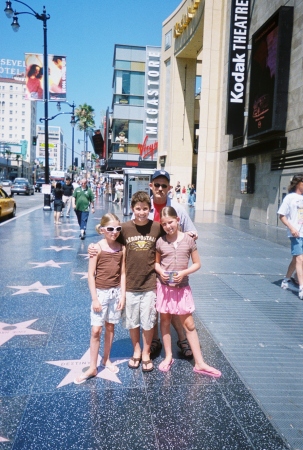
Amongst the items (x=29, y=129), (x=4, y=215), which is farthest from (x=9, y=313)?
(x=29, y=129)

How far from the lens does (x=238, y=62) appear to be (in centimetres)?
2088

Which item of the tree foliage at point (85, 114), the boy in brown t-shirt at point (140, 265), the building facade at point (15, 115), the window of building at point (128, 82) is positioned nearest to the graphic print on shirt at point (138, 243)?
the boy in brown t-shirt at point (140, 265)

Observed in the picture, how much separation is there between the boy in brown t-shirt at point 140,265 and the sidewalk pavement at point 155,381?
1.90 feet

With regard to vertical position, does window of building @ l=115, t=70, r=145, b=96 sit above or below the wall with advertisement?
above

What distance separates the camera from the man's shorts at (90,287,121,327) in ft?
12.1

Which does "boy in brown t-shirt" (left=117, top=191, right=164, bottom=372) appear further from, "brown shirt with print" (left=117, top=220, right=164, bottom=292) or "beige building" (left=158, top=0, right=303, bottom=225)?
"beige building" (left=158, top=0, right=303, bottom=225)

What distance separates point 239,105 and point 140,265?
19327 mm

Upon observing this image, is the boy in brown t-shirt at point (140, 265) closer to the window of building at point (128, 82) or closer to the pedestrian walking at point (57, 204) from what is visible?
the pedestrian walking at point (57, 204)

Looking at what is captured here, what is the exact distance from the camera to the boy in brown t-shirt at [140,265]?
3.74 metres

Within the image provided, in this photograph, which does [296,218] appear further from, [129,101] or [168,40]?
[129,101]

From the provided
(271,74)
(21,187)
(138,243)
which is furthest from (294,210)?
(21,187)

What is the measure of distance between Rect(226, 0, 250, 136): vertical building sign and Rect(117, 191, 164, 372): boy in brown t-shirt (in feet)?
62.0

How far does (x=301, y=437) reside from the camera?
2.93 metres

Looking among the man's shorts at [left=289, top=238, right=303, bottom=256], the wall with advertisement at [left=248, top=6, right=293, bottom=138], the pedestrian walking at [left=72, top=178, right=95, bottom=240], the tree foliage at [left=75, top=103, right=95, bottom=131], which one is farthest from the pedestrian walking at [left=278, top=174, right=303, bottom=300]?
the tree foliage at [left=75, top=103, right=95, bottom=131]
